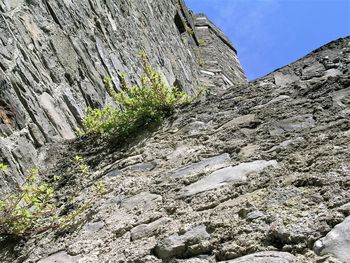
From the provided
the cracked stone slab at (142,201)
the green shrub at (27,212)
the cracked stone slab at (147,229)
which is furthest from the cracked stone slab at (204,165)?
the green shrub at (27,212)

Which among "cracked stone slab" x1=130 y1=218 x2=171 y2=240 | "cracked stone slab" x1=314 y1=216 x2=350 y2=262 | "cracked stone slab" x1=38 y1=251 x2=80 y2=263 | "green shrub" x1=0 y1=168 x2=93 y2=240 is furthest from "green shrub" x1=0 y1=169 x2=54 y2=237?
"cracked stone slab" x1=314 y1=216 x2=350 y2=262

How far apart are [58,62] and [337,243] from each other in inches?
131

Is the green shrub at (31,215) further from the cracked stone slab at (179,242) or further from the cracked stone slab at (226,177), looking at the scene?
the cracked stone slab at (179,242)

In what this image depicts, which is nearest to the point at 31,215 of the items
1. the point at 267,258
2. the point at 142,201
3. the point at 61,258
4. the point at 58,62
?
the point at 61,258

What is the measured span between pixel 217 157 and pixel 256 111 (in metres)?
0.55

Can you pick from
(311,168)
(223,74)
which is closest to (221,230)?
(311,168)

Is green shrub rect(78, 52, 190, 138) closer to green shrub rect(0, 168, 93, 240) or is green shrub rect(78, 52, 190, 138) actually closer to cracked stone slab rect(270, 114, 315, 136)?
green shrub rect(0, 168, 93, 240)

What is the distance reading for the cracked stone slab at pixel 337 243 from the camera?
1768 mm

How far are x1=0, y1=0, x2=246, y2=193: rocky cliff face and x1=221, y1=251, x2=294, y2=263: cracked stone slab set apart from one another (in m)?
1.86

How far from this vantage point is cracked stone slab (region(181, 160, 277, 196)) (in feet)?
8.55

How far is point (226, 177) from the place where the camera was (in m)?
2.67

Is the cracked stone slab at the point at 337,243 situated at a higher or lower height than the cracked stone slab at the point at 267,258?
lower

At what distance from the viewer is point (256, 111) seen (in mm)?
3381

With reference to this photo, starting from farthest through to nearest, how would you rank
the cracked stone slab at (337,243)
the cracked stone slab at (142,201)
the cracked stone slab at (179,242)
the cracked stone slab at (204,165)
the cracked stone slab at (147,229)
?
1. the cracked stone slab at (204,165)
2. the cracked stone slab at (142,201)
3. the cracked stone slab at (147,229)
4. the cracked stone slab at (179,242)
5. the cracked stone slab at (337,243)
